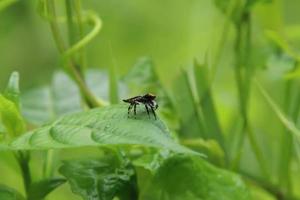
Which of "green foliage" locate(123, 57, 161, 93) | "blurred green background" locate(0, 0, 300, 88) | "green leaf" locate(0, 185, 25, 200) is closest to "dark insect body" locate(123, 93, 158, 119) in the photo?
"green leaf" locate(0, 185, 25, 200)

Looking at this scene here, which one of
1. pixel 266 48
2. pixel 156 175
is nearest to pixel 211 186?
pixel 156 175

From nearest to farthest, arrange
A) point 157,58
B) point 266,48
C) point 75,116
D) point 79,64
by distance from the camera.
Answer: point 75,116, point 79,64, point 266,48, point 157,58

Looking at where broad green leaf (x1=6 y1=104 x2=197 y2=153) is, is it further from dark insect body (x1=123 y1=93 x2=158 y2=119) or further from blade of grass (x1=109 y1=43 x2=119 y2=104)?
blade of grass (x1=109 y1=43 x2=119 y2=104)

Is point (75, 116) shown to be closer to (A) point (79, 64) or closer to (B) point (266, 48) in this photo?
(A) point (79, 64)

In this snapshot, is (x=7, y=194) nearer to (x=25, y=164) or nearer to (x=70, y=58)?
(x=25, y=164)

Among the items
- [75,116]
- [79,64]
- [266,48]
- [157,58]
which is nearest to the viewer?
[75,116]

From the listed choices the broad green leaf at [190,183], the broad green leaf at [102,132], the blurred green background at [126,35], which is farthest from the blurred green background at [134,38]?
the broad green leaf at [102,132]

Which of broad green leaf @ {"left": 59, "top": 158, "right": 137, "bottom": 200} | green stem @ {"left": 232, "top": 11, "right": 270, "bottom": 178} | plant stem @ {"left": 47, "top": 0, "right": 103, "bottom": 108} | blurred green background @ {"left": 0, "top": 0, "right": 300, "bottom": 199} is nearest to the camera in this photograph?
broad green leaf @ {"left": 59, "top": 158, "right": 137, "bottom": 200}
